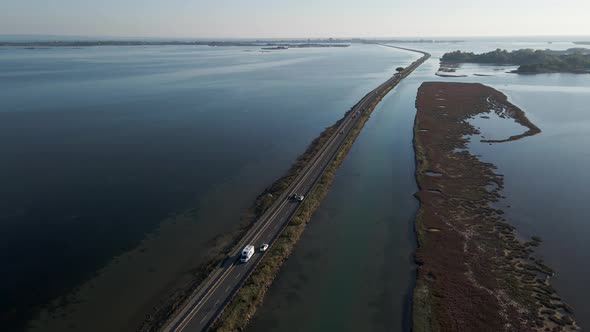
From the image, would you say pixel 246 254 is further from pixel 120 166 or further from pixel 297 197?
pixel 120 166

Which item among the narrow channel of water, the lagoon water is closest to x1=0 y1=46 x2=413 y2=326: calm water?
the lagoon water

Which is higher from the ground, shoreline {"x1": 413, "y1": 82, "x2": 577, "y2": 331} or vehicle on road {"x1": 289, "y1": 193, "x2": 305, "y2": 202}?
vehicle on road {"x1": 289, "y1": 193, "x2": 305, "y2": 202}

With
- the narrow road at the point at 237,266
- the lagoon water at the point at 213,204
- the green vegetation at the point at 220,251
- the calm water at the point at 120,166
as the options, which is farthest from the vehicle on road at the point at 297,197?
the calm water at the point at 120,166

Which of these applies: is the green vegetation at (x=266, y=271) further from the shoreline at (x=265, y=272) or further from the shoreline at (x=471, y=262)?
the shoreline at (x=471, y=262)

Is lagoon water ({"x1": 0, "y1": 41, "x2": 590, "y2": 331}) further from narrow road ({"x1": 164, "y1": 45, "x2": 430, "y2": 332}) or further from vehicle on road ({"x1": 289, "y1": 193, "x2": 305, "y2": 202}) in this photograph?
narrow road ({"x1": 164, "y1": 45, "x2": 430, "y2": 332})

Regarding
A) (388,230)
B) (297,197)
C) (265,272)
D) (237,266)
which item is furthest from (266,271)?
(388,230)

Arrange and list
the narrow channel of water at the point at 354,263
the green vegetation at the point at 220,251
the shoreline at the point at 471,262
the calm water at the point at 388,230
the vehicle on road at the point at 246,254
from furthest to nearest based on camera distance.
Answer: the vehicle on road at the point at 246,254 < the calm water at the point at 388,230 < the narrow channel of water at the point at 354,263 < the shoreline at the point at 471,262 < the green vegetation at the point at 220,251
